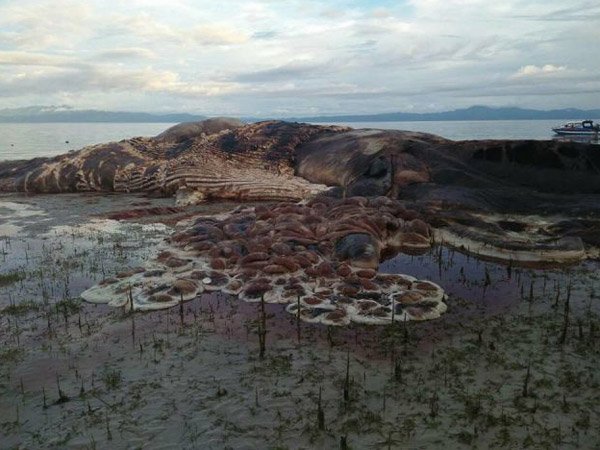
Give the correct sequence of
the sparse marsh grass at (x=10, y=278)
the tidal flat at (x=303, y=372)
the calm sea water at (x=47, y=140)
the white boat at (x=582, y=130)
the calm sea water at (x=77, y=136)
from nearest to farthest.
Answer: the tidal flat at (x=303, y=372), the sparse marsh grass at (x=10, y=278), the calm sea water at (x=47, y=140), the calm sea water at (x=77, y=136), the white boat at (x=582, y=130)

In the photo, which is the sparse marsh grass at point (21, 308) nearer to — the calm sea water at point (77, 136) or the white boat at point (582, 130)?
the calm sea water at point (77, 136)

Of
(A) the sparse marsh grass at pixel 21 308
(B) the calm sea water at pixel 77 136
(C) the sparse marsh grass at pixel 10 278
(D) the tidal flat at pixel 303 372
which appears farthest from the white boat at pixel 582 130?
(A) the sparse marsh grass at pixel 21 308

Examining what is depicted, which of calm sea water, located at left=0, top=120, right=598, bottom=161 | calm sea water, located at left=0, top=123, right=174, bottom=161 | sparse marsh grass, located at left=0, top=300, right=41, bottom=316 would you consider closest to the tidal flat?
sparse marsh grass, located at left=0, top=300, right=41, bottom=316

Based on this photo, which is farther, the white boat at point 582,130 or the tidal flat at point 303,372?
the white boat at point 582,130

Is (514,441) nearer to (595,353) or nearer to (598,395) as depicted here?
(598,395)

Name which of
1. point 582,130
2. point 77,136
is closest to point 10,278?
point 582,130

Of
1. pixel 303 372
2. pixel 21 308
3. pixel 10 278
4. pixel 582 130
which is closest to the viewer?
pixel 303 372

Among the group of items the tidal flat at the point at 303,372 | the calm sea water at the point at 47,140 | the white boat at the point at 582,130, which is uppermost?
the white boat at the point at 582,130

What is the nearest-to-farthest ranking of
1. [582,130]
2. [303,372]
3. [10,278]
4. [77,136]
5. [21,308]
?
[303,372] < [21,308] < [10,278] < [582,130] < [77,136]

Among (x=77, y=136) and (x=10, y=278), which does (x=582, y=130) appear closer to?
(x=10, y=278)

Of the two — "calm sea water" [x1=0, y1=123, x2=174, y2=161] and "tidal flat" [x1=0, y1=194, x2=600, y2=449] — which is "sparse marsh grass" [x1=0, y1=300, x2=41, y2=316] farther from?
"calm sea water" [x1=0, y1=123, x2=174, y2=161]

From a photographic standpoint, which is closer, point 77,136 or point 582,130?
point 582,130
